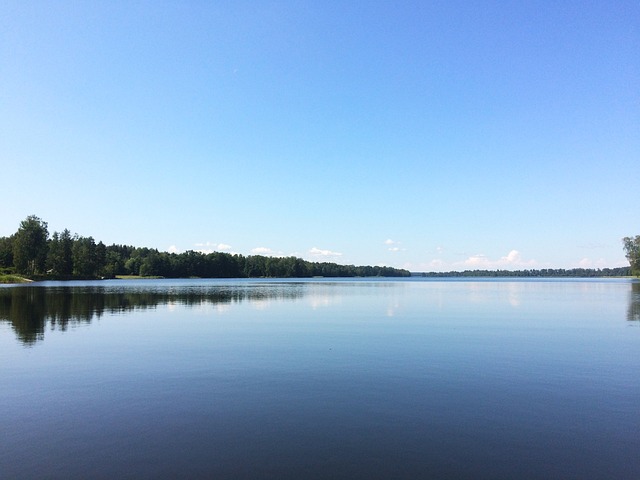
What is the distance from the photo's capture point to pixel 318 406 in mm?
13695

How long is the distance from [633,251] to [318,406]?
20775 cm

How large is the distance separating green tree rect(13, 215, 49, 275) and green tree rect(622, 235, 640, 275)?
214m

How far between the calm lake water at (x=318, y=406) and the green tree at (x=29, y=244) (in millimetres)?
128562

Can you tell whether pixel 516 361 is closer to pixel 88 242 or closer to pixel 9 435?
pixel 9 435

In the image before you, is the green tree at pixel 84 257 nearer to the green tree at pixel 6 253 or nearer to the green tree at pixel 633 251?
the green tree at pixel 6 253

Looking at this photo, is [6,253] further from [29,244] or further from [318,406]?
[318,406]

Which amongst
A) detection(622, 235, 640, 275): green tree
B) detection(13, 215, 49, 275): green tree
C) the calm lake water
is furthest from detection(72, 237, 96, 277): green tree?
detection(622, 235, 640, 275): green tree

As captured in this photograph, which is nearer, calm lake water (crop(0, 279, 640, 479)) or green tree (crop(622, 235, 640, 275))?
calm lake water (crop(0, 279, 640, 479))

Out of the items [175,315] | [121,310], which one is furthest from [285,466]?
[121,310]

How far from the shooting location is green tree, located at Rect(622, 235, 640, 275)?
6860 inches

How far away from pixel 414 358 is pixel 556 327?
18920mm

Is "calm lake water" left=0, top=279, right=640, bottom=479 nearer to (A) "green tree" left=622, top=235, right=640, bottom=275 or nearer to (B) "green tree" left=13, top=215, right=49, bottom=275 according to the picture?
(B) "green tree" left=13, top=215, right=49, bottom=275

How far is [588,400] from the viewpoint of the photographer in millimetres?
14875

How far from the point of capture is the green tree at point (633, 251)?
572 ft
